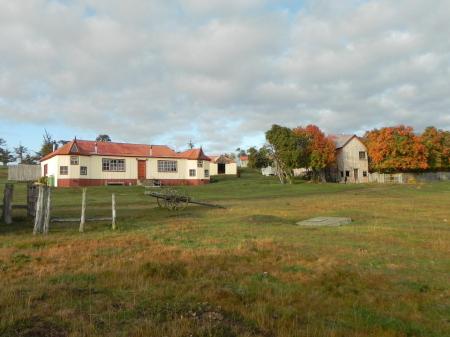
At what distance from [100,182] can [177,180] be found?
10283 mm

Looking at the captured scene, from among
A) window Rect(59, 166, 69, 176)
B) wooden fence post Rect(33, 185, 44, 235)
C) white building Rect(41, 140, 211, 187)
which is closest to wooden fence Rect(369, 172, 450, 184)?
white building Rect(41, 140, 211, 187)

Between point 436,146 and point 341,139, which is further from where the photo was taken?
point 341,139

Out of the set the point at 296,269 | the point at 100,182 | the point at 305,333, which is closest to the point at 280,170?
the point at 100,182

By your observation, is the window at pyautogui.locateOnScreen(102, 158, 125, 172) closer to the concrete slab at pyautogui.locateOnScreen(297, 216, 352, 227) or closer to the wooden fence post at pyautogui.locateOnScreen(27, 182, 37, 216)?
the wooden fence post at pyautogui.locateOnScreen(27, 182, 37, 216)

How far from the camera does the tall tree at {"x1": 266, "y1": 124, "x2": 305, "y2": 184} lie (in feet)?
188

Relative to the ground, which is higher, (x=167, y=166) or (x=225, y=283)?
(x=167, y=166)

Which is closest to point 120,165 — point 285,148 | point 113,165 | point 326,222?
point 113,165

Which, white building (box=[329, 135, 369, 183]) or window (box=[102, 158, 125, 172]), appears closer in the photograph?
window (box=[102, 158, 125, 172])

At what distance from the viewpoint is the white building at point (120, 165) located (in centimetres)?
5056

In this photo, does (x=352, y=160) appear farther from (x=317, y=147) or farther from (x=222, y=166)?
(x=222, y=166)

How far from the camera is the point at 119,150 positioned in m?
54.9

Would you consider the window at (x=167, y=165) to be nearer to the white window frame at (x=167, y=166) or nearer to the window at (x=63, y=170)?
the white window frame at (x=167, y=166)

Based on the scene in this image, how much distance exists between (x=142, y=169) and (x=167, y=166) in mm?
3639

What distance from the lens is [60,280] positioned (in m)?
7.69
